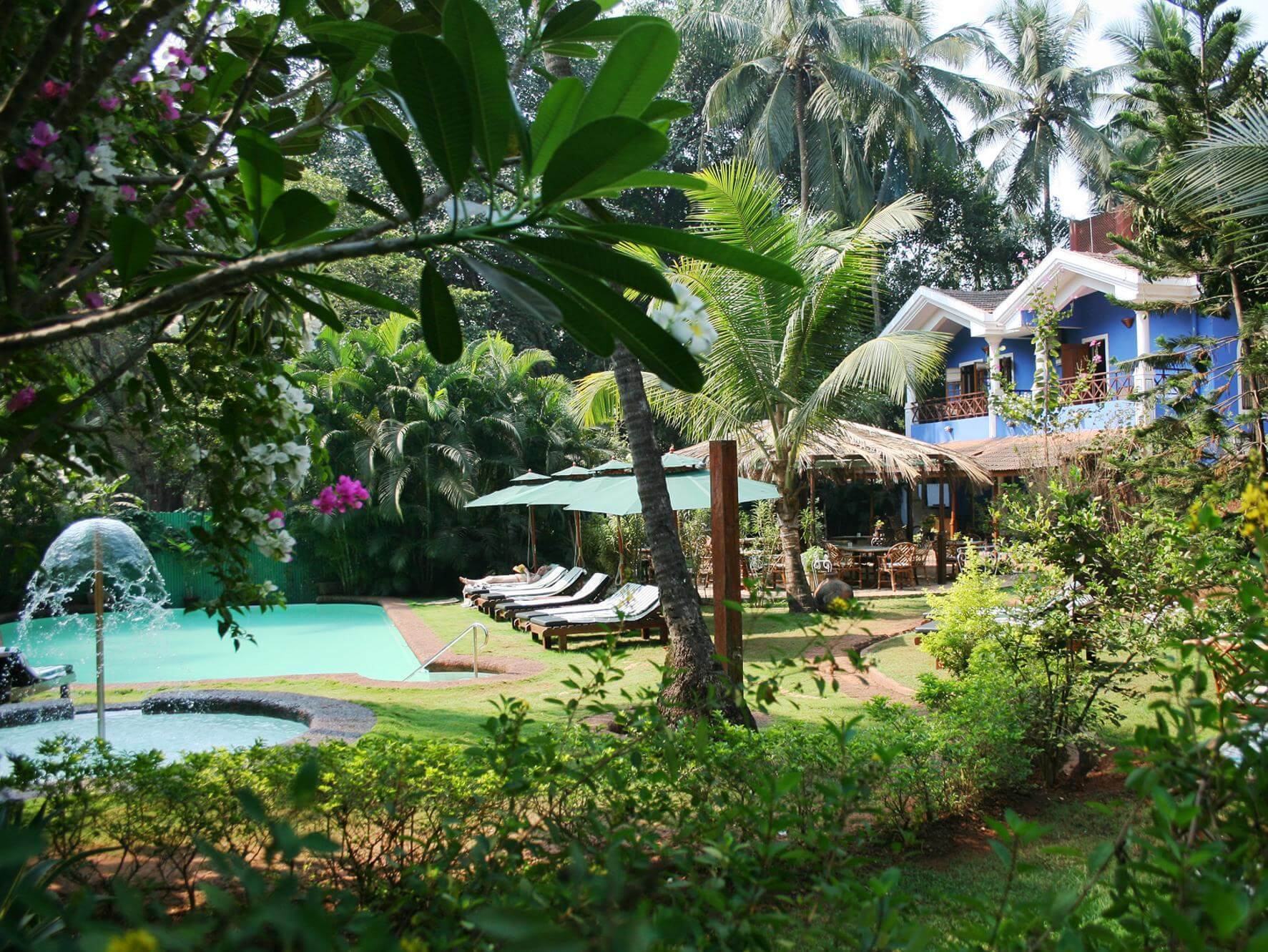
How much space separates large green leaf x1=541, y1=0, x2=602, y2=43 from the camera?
1.99 meters

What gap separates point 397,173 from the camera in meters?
1.43

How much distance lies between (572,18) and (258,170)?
2.79 ft

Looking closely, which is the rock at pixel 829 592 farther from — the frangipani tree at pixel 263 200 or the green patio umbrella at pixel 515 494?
the frangipani tree at pixel 263 200

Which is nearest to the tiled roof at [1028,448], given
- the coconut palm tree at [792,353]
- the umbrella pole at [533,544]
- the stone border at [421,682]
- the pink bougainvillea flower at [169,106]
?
the coconut palm tree at [792,353]

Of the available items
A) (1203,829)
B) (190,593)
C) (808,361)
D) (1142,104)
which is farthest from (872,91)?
(1203,829)

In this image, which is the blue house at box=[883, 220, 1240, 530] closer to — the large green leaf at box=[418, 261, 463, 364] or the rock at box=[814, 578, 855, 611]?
the rock at box=[814, 578, 855, 611]

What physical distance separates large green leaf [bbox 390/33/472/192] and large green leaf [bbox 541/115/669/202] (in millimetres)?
132

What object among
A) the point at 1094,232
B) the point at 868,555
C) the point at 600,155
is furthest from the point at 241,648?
the point at 1094,232

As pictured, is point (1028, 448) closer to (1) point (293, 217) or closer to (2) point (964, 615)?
(2) point (964, 615)

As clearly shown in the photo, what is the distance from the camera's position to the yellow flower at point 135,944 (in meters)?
0.72

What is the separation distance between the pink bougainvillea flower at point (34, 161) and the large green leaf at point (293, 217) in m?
1.09

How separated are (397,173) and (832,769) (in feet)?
10.6

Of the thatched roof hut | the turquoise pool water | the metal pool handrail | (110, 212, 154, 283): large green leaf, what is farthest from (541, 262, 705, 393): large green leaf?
the thatched roof hut

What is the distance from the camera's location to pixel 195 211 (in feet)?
8.61
